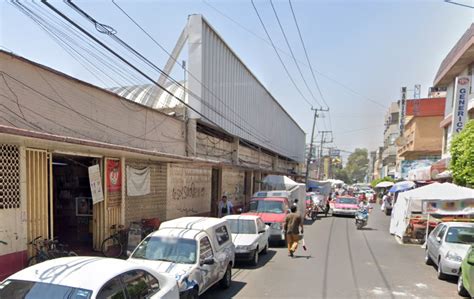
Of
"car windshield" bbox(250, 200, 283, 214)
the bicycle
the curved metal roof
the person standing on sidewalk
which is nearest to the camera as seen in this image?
the bicycle

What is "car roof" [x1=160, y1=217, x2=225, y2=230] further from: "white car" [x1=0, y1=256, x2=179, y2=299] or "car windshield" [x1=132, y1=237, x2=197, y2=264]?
"white car" [x1=0, y1=256, x2=179, y2=299]

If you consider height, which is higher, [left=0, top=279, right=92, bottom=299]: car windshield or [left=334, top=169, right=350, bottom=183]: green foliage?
[left=0, top=279, right=92, bottom=299]: car windshield

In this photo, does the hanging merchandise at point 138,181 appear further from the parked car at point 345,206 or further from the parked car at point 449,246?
the parked car at point 345,206

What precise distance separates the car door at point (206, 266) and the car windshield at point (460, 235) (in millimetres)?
6766

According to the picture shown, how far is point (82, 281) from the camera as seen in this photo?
3793 millimetres

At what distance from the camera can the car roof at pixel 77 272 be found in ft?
12.4

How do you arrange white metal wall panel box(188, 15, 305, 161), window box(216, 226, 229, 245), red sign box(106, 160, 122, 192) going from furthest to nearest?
white metal wall panel box(188, 15, 305, 161)
red sign box(106, 160, 122, 192)
window box(216, 226, 229, 245)

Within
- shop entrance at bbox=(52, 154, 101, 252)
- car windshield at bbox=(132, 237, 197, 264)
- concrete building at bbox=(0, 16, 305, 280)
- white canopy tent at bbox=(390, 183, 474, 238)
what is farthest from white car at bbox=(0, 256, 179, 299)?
white canopy tent at bbox=(390, 183, 474, 238)

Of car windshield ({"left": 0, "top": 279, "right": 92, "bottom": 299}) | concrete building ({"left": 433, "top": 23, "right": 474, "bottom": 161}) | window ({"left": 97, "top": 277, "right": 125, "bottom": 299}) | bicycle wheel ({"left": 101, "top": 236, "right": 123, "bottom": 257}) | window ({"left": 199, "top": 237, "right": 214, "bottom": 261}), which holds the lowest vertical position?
bicycle wheel ({"left": 101, "top": 236, "right": 123, "bottom": 257})

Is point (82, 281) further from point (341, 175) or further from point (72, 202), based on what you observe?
point (341, 175)

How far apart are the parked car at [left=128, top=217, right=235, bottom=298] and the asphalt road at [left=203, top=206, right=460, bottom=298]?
0.74m

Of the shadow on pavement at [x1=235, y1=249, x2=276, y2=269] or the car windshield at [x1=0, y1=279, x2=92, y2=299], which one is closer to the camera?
the car windshield at [x1=0, y1=279, x2=92, y2=299]

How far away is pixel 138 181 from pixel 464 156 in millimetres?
12554

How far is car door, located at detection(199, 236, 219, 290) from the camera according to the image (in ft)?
21.9
